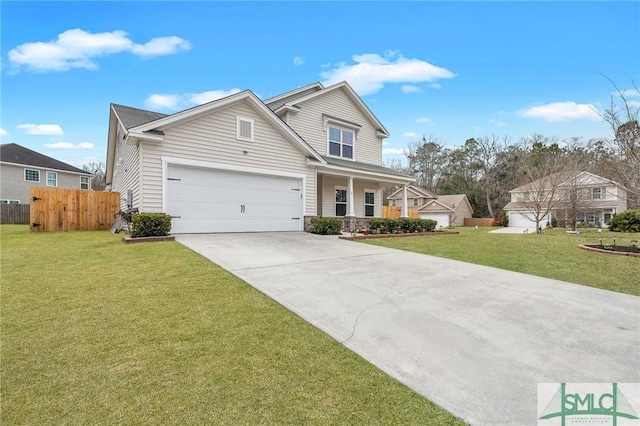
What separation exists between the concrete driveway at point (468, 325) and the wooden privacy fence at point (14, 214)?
72.8 ft

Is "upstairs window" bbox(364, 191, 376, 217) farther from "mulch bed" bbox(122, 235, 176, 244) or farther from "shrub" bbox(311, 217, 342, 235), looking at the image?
"mulch bed" bbox(122, 235, 176, 244)

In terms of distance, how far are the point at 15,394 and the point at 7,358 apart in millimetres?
658

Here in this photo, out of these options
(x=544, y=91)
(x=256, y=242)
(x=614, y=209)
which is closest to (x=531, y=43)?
(x=544, y=91)

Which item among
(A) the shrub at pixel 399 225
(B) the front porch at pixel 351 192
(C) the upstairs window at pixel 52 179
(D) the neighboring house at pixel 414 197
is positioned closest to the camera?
(A) the shrub at pixel 399 225

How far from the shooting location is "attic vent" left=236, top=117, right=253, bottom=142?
11445 mm


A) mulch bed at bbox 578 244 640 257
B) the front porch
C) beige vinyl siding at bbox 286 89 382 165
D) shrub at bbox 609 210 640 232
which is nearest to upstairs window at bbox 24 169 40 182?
beige vinyl siding at bbox 286 89 382 165

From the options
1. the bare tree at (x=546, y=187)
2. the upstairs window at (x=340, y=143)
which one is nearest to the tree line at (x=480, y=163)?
the bare tree at (x=546, y=187)

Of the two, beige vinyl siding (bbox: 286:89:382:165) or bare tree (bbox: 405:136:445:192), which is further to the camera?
bare tree (bbox: 405:136:445:192)

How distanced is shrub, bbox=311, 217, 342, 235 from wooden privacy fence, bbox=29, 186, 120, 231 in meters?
9.06

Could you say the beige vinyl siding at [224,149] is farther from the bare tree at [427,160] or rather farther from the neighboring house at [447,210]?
the bare tree at [427,160]

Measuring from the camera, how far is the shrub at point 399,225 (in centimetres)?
1298

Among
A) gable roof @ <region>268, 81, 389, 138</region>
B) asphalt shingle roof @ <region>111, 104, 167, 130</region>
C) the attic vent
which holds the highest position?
gable roof @ <region>268, 81, 389, 138</region>

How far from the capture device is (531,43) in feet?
39.6

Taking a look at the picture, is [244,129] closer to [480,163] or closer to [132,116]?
[132,116]
